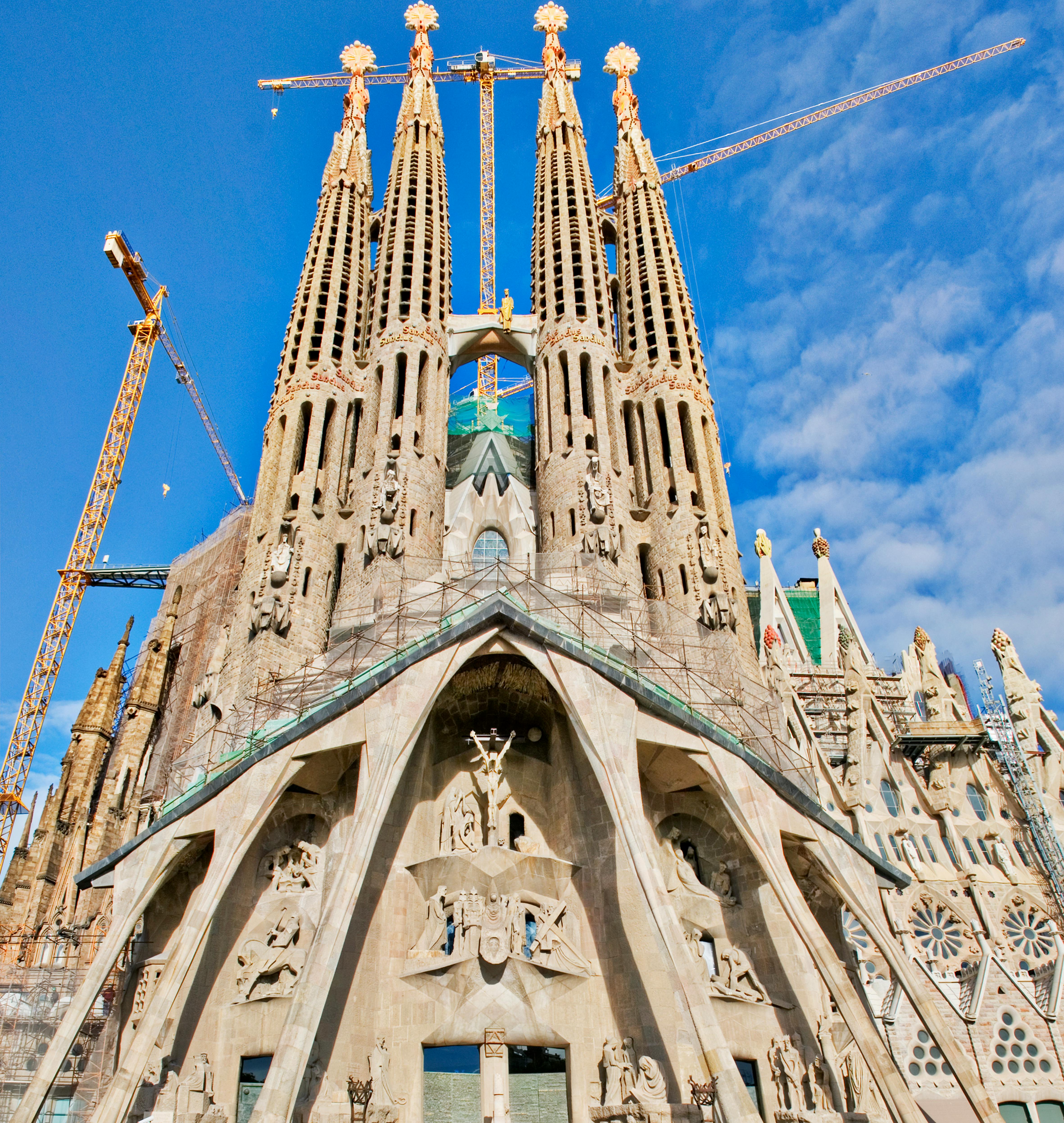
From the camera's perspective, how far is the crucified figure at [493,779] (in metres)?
19.5

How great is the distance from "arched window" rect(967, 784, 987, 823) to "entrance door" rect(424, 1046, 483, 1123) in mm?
15672

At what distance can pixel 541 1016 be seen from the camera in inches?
705

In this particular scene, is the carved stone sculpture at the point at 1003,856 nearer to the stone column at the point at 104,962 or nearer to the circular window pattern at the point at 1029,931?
the circular window pattern at the point at 1029,931

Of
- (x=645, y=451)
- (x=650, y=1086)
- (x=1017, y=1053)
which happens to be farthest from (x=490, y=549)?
(x=1017, y=1053)

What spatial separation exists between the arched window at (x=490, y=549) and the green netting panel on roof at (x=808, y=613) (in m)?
21.4

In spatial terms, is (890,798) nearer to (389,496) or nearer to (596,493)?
(596,493)

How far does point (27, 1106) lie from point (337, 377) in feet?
61.4

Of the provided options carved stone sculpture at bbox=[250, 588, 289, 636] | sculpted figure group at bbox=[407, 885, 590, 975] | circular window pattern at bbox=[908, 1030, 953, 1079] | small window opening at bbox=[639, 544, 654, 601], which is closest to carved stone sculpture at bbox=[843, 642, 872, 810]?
circular window pattern at bbox=[908, 1030, 953, 1079]

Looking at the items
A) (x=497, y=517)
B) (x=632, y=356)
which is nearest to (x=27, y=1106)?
(x=497, y=517)

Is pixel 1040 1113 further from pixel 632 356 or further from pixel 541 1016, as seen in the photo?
pixel 632 356

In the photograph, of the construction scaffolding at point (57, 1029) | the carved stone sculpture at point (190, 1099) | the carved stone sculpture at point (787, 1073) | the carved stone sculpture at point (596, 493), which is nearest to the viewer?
the carved stone sculpture at point (190, 1099)

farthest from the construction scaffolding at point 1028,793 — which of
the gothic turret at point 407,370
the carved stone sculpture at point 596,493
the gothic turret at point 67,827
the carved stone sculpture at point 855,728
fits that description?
the gothic turret at point 67,827

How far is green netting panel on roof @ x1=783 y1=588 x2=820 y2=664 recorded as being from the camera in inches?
1773

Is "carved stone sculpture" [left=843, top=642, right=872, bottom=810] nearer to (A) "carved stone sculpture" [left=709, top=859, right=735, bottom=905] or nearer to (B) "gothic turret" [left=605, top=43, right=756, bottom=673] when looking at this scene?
(B) "gothic turret" [left=605, top=43, right=756, bottom=673]
